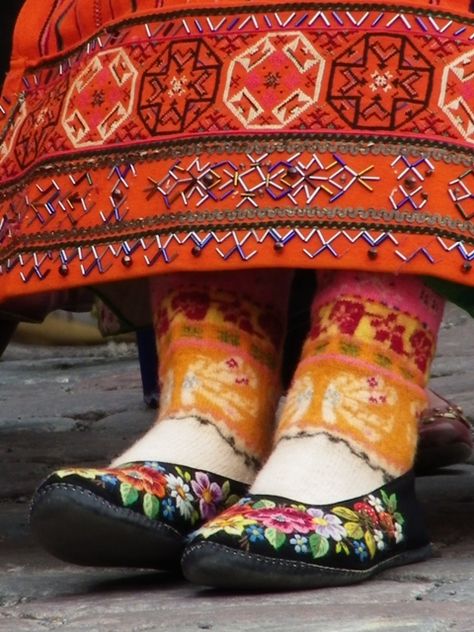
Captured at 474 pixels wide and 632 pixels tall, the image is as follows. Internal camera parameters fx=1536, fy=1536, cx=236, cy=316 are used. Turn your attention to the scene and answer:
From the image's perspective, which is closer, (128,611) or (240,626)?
(240,626)

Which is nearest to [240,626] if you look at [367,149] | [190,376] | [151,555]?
[151,555]

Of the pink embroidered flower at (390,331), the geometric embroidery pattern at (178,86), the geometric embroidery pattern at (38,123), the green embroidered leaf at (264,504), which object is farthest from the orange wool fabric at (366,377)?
the geometric embroidery pattern at (38,123)

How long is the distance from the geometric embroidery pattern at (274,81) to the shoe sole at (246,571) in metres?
0.45

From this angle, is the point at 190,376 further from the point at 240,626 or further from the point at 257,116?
the point at 240,626

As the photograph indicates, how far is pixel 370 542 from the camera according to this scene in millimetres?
1441

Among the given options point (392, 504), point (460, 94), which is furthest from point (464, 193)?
point (392, 504)

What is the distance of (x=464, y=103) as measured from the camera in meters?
1.54

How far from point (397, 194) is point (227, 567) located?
415mm

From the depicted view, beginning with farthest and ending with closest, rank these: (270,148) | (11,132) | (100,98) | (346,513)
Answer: (11,132), (100,98), (270,148), (346,513)

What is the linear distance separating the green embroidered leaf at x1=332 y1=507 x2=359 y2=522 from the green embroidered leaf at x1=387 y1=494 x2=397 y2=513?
63 millimetres

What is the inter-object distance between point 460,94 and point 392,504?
0.42 metres

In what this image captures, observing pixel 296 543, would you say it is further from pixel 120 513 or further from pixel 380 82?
pixel 380 82

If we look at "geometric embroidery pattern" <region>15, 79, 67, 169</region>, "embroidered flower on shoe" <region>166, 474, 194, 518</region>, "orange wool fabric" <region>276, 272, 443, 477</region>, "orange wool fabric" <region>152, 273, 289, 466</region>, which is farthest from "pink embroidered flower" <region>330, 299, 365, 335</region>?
"geometric embroidery pattern" <region>15, 79, 67, 169</region>

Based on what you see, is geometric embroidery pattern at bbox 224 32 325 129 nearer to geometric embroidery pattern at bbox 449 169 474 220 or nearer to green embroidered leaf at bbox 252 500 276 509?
geometric embroidery pattern at bbox 449 169 474 220
